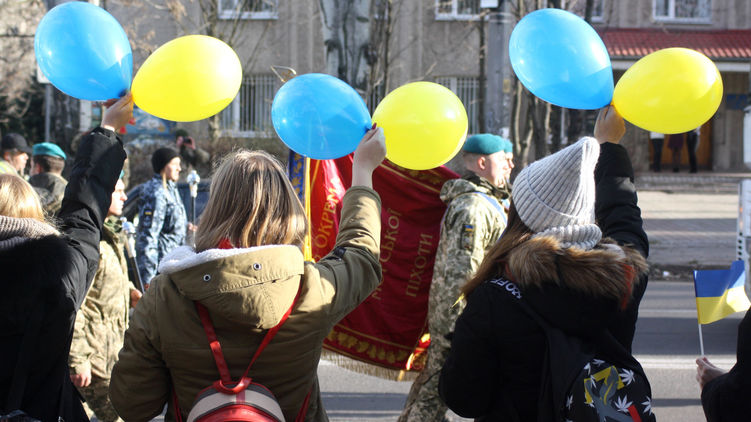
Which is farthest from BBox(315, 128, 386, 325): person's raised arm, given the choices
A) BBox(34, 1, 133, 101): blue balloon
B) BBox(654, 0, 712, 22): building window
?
BBox(654, 0, 712, 22): building window

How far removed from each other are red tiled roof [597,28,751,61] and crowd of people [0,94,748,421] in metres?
18.8

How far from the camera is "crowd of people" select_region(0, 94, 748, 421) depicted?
2.03 metres

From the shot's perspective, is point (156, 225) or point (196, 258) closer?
point (196, 258)

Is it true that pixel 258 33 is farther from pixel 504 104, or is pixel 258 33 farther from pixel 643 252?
pixel 643 252

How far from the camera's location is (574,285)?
2.09 meters

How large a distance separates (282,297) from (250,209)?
0.29 metres

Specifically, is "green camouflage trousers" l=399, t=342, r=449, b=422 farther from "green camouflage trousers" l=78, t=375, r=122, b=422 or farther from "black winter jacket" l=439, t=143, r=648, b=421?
"black winter jacket" l=439, t=143, r=648, b=421

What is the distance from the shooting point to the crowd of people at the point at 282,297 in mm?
2027

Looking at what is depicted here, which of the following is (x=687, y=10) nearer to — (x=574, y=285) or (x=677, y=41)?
(x=677, y=41)

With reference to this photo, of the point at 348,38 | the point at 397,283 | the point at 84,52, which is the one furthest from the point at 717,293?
the point at 348,38

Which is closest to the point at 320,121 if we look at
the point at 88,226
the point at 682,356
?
the point at 88,226

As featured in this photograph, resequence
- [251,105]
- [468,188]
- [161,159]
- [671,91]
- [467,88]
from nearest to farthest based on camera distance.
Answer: [671,91] → [468,188] → [161,159] → [251,105] → [467,88]

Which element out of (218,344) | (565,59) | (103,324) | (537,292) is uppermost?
(565,59)

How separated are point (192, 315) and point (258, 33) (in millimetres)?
19480
